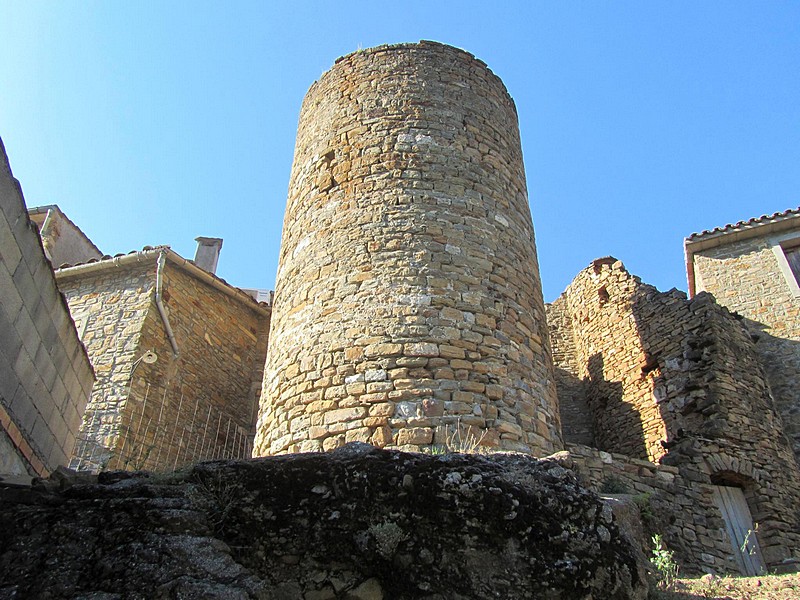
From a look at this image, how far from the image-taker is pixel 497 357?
20.8 ft

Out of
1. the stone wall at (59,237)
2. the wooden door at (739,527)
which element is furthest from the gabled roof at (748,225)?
the stone wall at (59,237)

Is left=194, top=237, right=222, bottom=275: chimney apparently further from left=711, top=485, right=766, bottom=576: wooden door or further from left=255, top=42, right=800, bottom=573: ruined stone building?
left=711, top=485, right=766, bottom=576: wooden door

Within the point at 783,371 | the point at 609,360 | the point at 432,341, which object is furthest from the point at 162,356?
the point at 783,371

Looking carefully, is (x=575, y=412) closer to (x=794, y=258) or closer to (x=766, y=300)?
(x=766, y=300)

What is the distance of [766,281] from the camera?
1302cm

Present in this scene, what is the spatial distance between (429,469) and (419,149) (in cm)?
486

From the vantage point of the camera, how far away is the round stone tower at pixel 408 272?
596 centimetres

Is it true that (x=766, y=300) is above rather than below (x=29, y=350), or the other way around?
above

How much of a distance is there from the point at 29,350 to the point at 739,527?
7.88m

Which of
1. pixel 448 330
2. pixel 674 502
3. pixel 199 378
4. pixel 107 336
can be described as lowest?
pixel 674 502

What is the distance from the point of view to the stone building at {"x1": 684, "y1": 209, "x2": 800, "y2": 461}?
1196cm

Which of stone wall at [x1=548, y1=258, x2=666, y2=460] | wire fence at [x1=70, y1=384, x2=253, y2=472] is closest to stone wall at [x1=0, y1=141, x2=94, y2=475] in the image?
wire fence at [x1=70, y1=384, x2=253, y2=472]

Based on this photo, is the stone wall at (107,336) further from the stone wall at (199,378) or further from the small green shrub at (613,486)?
the small green shrub at (613,486)

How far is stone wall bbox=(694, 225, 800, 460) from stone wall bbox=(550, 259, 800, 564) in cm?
207
